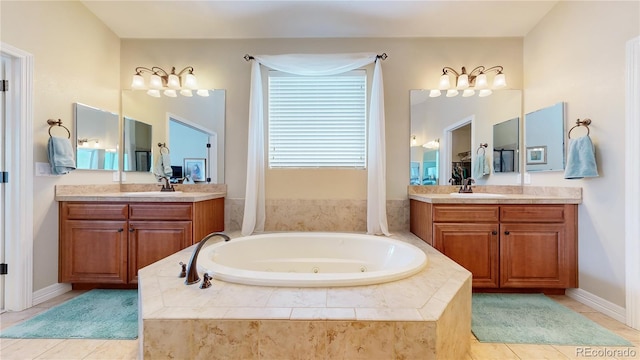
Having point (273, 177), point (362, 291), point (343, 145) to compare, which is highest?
point (343, 145)

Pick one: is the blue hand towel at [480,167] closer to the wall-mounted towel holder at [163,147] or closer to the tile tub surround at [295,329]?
the tile tub surround at [295,329]

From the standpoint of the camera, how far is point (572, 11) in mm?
2303

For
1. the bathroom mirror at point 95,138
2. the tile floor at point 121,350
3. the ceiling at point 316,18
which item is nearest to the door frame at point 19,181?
the bathroom mirror at point 95,138

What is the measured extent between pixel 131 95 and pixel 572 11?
431 centimetres

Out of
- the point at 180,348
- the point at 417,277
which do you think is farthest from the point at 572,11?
the point at 180,348

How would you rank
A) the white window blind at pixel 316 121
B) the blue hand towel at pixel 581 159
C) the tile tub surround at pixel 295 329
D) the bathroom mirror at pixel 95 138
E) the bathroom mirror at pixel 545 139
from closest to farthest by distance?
the tile tub surround at pixel 295 329
the blue hand towel at pixel 581 159
the bathroom mirror at pixel 545 139
the bathroom mirror at pixel 95 138
the white window blind at pixel 316 121

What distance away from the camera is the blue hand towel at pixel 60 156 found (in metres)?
2.18

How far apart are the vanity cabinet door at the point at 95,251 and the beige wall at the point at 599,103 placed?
12.8ft

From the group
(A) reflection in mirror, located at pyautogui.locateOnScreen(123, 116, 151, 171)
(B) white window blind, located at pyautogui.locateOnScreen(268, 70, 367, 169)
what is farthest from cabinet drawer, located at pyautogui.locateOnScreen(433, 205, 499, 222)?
(A) reflection in mirror, located at pyautogui.locateOnScreen(123, 116, 151, 171)

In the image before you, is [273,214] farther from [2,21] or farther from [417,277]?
[2,21]

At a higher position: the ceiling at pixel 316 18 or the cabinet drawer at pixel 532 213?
the ceiling at pixel 316 18

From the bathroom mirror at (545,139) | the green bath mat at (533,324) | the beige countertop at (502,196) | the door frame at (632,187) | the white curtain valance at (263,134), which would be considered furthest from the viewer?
the white curtain valance at (263,134)

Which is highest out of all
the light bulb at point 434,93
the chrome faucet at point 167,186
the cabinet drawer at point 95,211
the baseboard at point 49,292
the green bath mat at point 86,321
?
the light bulb at point 434,93

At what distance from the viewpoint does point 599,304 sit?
2.08 metres
